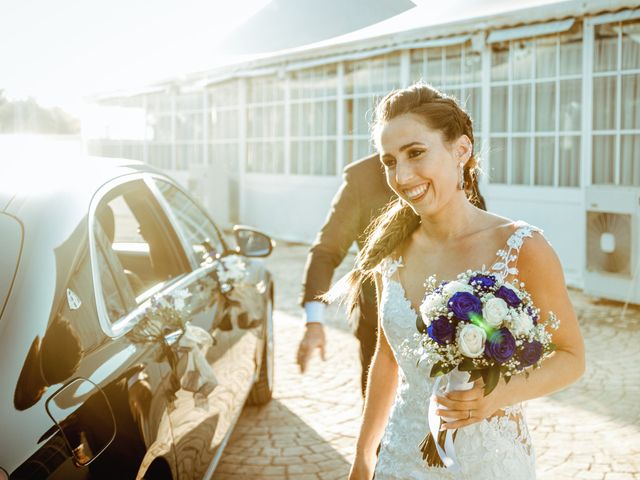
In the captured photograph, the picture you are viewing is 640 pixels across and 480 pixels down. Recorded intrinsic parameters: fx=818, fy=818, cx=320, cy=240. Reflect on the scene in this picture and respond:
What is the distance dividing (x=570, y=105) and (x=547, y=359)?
30.2 ft

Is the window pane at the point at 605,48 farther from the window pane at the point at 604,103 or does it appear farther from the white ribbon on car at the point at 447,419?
the white ribbon on car at the point at 447,419

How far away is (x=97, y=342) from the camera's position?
256cm

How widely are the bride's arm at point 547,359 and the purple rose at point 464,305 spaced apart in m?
0.21

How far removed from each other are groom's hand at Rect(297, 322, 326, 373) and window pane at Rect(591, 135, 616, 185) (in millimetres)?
8180

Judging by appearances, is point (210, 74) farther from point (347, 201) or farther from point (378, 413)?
point (378, 413)

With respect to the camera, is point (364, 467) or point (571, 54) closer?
point (364, 467)

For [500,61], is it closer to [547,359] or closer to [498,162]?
[498,162]

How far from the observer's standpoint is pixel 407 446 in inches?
98.4

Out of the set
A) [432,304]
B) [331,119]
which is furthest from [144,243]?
[331,119]

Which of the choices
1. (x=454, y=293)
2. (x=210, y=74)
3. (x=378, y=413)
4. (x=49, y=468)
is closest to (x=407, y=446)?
(x=378, y=413)

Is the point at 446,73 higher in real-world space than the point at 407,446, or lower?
higher

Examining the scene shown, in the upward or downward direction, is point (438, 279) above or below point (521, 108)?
below

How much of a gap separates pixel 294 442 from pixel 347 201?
78.9 inches

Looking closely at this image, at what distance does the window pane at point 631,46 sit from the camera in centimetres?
988
